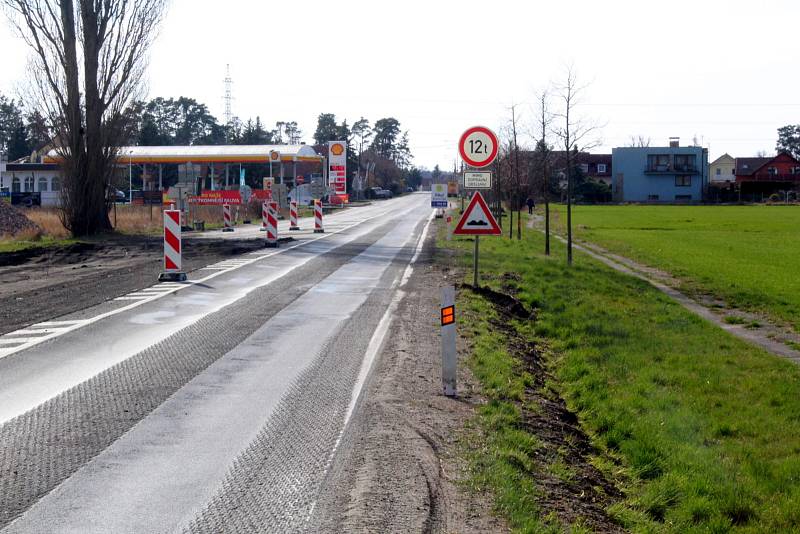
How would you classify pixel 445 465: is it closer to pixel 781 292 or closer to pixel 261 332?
pixel 261 332

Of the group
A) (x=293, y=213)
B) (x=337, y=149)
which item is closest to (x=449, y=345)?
(x=293, y=213)

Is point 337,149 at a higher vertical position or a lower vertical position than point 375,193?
higher

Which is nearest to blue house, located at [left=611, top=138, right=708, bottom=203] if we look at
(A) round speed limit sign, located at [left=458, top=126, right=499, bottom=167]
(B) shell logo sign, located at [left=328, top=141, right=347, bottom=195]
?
(B) shell logo sign, located at [left=328, top=141, right=347, bottom=195]

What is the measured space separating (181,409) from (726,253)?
26.5 m

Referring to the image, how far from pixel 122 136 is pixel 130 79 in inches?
86.3

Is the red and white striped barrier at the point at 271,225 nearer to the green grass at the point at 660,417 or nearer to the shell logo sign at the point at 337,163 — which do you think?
the green grass at the point at 660,417

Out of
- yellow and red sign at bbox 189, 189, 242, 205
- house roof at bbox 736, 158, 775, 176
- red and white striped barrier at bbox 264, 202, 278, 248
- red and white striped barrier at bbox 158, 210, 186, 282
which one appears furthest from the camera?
house roof at bbox 736, 158, 775, 176

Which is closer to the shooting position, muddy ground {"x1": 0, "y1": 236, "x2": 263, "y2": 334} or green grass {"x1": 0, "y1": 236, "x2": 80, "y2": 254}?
muddy ground {"x1": 0, "y1": 236, "x2": 263, "y2": 334}

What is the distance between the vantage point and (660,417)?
7.85 meters

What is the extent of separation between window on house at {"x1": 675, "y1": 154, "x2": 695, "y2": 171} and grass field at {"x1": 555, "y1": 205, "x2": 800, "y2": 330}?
52503 mm

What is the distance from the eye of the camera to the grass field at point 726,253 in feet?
59.3

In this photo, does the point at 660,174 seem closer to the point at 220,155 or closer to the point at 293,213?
the point at 220,155

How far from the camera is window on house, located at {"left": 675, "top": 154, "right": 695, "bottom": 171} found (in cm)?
11006

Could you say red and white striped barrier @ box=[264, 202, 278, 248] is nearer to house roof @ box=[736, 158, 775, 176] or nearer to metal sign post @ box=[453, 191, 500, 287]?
metal sign post @ box=[453, 191, 500, 287]
